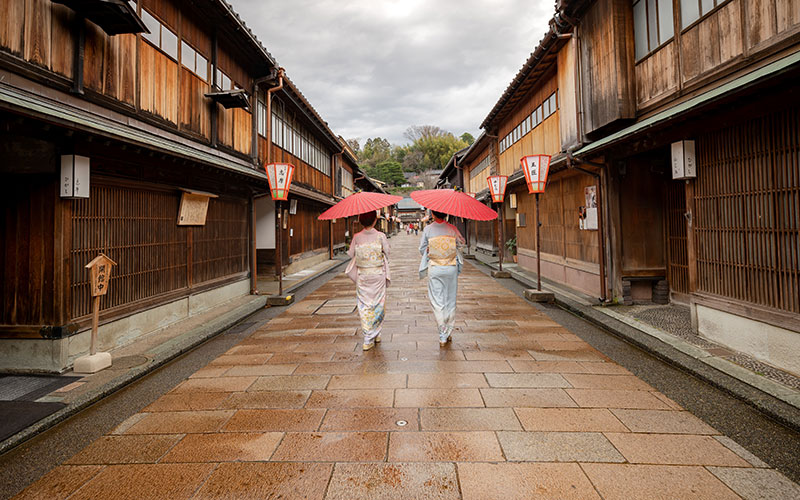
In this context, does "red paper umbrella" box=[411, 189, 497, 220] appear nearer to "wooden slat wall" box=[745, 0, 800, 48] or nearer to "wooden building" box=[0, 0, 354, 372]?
"wooden slat wall" box=[745, 0, 800, 48]

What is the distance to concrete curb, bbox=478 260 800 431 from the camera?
153 inches

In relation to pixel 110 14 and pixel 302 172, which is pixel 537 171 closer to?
pixel 110 14

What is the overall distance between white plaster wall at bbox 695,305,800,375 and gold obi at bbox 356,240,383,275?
5391 mm

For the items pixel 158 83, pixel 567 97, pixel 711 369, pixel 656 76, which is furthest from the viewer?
pixel 567 97

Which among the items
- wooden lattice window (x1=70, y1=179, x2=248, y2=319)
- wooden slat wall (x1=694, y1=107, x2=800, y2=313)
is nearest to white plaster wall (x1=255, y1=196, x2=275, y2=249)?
wooden lattice window (x1=70, y1=179, x2=248, y2=319)

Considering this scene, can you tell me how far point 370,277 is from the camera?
251 inches

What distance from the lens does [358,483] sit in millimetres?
2980

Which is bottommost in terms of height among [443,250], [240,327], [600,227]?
[240,327]

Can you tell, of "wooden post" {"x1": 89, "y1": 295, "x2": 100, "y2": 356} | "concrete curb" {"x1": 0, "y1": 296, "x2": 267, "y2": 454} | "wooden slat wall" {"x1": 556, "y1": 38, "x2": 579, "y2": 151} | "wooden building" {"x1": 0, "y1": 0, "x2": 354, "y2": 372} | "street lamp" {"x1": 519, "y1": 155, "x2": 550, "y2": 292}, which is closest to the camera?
"concrete curb" {"x1": 0, "y1": 296, "x2": 267, "y2": 454}

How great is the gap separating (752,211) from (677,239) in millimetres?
3338

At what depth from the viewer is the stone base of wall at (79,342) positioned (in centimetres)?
534

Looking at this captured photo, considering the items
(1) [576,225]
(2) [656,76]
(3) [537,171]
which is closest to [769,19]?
(2) [656,76]

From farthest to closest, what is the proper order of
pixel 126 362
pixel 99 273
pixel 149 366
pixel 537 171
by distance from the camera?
pixel 537 171, pixel 126 362, pixel 149 366, pixel 99 273

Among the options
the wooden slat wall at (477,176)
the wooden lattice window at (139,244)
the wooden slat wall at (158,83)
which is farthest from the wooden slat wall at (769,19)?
the wooden slat wall at (477,176)
